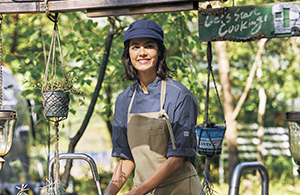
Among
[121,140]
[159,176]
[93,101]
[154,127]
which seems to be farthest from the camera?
[93,101]

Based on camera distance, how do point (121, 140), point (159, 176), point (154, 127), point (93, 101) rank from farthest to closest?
point (93, 101) → point (121, 140) → point (154, 127) → point (159, 176)

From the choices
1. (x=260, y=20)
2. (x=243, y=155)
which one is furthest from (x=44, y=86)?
(x=243, y=155)

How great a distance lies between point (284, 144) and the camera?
349 inches

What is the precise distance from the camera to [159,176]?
5.73ft

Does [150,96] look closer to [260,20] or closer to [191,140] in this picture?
[191,140]

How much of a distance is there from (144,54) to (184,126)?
0.45m

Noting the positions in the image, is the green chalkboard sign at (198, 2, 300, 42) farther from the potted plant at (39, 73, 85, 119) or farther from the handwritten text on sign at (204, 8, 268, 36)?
the potted plant at (39, 73, 85, 119)

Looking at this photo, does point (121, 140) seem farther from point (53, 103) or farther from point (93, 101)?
point (93, 101)

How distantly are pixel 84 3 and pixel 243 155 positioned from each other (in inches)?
308

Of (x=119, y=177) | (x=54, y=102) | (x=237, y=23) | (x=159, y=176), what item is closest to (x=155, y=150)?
(x=159, y=176)

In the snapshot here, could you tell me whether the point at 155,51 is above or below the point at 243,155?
above

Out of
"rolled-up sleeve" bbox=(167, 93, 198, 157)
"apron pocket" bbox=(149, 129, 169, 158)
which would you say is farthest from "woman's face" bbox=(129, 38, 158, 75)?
"apron pocket" bbox=(149, 129, 169, 158)

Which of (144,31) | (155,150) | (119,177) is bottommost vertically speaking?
(119,177)

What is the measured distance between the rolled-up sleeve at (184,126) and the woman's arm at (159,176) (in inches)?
1.6
